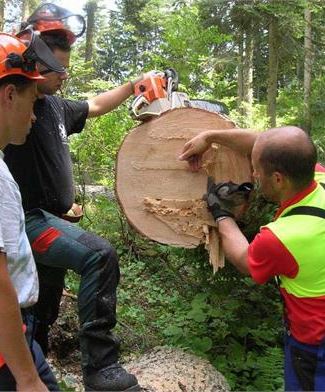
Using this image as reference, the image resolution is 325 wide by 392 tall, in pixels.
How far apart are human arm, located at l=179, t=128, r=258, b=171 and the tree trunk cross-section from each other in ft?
0.28

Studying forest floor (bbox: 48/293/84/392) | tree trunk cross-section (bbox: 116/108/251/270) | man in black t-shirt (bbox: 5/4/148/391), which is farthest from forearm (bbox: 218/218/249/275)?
forest floor (bbox: 48/293/84/392)

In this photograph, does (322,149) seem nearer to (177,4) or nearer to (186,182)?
(177,4)

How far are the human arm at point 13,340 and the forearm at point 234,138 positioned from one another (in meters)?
1.63

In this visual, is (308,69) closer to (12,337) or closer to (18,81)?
(18,81)

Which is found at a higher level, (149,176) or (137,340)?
(149,176)

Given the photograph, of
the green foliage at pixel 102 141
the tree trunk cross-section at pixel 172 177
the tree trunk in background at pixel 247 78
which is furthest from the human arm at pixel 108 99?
the tree trunk in background at pixel 247 78

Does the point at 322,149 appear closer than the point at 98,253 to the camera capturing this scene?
No

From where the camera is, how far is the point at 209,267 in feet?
12.3

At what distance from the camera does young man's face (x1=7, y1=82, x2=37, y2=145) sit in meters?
1.85

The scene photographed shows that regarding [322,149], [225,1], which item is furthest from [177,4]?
[322,149]

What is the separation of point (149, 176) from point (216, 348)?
5.12 feet

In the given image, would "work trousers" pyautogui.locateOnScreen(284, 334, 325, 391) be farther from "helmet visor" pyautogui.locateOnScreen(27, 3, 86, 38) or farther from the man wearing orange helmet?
"helmet visor" pyautogui.locateOnScreen(27, 3, 86, 38)

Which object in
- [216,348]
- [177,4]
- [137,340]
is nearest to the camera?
[216,348]

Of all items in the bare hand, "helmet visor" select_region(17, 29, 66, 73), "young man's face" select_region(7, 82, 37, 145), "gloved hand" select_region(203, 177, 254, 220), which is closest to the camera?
"young man's face" select_region(7, 82, 37, 145)
